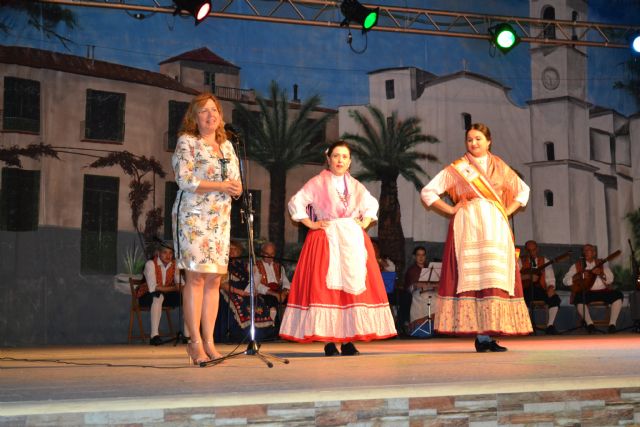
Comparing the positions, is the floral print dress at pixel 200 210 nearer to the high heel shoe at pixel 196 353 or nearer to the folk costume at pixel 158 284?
the high heel shoe at pixel 196 353

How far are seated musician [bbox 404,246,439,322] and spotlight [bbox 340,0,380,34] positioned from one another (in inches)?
95.1

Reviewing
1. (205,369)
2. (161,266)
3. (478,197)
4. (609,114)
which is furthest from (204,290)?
(609,114)

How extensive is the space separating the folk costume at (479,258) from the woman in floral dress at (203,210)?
4.80 ft

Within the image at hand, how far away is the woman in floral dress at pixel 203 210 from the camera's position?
13.1 ft

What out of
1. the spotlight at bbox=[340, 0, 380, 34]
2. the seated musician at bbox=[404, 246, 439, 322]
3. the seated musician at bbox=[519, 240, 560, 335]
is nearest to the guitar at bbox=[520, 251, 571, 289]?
the seated musician at bbox=[519, 240, 560, 335]

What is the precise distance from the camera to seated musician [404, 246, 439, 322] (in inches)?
344

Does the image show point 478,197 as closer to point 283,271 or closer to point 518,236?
point 283,271

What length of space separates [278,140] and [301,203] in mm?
4395

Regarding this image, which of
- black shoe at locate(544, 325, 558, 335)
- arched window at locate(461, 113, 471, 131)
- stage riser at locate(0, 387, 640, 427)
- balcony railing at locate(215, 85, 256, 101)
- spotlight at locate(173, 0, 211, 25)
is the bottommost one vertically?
black shoe at locate(544, 325, 558, 335)

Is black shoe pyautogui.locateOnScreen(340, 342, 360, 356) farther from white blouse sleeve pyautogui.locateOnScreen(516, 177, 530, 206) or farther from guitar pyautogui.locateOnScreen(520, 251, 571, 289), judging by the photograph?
guitar pyautogui.locateOnScreen(520, 251, 571, 289)

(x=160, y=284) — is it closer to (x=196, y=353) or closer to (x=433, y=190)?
(x=433, y=190)

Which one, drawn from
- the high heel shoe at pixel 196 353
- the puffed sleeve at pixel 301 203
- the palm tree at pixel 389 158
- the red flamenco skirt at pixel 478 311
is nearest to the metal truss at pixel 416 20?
the palm tree at pixel 389 158

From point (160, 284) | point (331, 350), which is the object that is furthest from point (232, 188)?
point (160, 284)

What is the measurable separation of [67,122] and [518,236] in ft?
17.2
